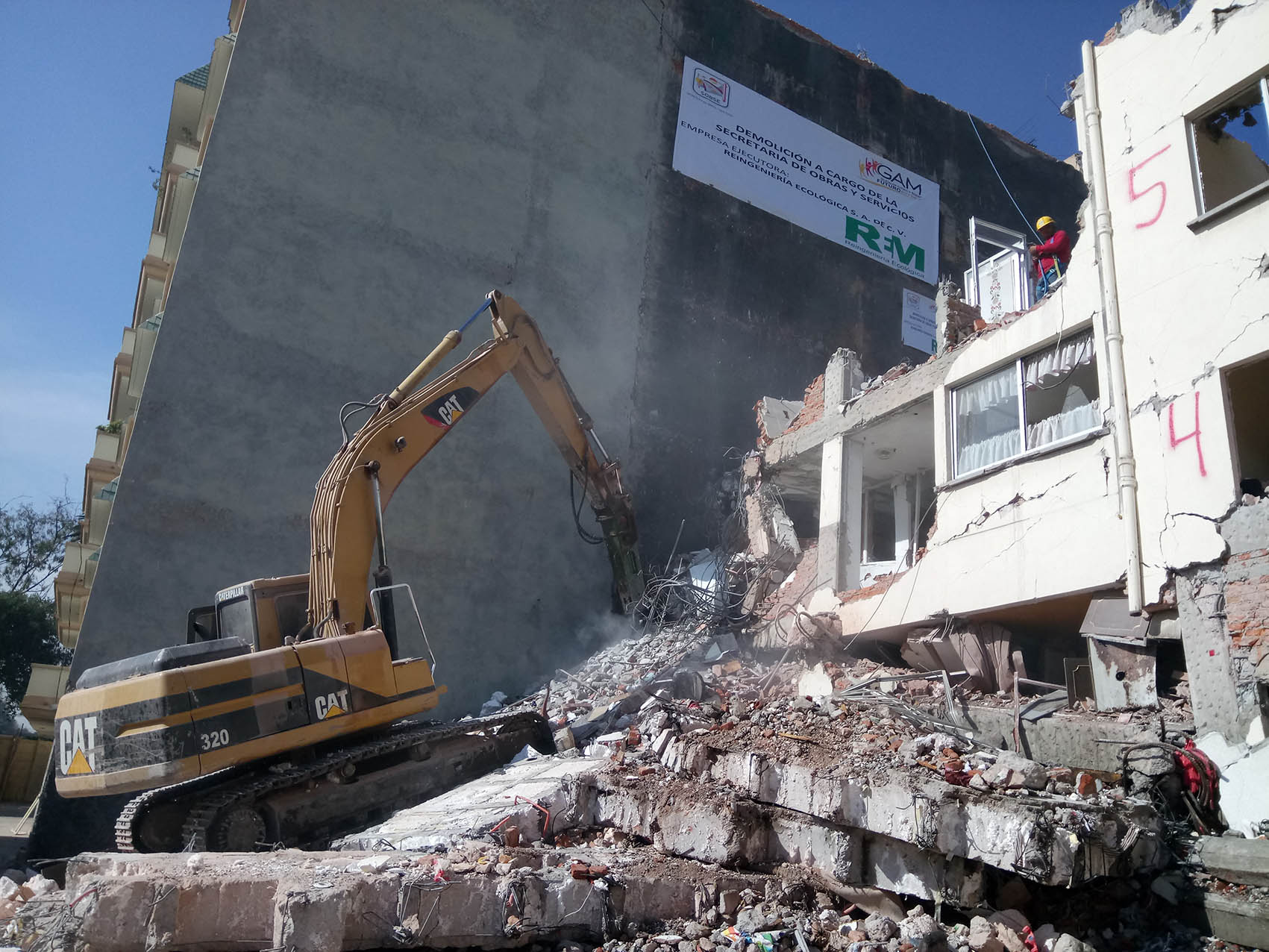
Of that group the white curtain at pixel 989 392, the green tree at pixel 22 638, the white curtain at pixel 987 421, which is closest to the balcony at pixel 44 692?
the white curtain at pixel 987 421

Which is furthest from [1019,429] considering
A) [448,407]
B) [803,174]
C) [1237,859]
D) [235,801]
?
[803,174]

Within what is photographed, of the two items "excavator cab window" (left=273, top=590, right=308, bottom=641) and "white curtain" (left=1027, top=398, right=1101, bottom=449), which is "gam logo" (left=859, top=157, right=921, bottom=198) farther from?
"excavator cab window" (left=273, top=590, right=308, bottom=641)

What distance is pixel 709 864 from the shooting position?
20.5 ft

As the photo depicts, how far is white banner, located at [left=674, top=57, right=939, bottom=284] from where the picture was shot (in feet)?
64.7

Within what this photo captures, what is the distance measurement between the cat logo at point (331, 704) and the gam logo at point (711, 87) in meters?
15.4

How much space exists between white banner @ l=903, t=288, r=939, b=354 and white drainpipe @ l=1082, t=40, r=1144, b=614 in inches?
470

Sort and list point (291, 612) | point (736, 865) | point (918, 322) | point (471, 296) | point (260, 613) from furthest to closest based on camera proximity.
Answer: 1. point (918, 322)
2. point (471, 296)
3. point (291, 612)
4. point (260, 613)
5. point (736, 865)

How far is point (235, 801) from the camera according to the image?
27.1ft

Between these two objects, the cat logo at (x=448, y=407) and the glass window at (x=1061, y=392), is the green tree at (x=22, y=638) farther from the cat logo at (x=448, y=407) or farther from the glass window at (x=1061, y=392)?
the glass window at (x=1061, y=392)

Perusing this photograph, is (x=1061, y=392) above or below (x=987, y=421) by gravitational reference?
above

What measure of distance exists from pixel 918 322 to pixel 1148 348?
13.7 meters

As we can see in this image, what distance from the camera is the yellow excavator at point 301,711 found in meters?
7.82

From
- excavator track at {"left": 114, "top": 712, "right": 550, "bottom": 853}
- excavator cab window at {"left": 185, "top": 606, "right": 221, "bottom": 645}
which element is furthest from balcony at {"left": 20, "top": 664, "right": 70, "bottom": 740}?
excavator track at {"left": 114, "top": 712, "right": 550, "bottom": 853}

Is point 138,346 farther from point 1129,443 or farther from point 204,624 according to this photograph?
point 1129,443
